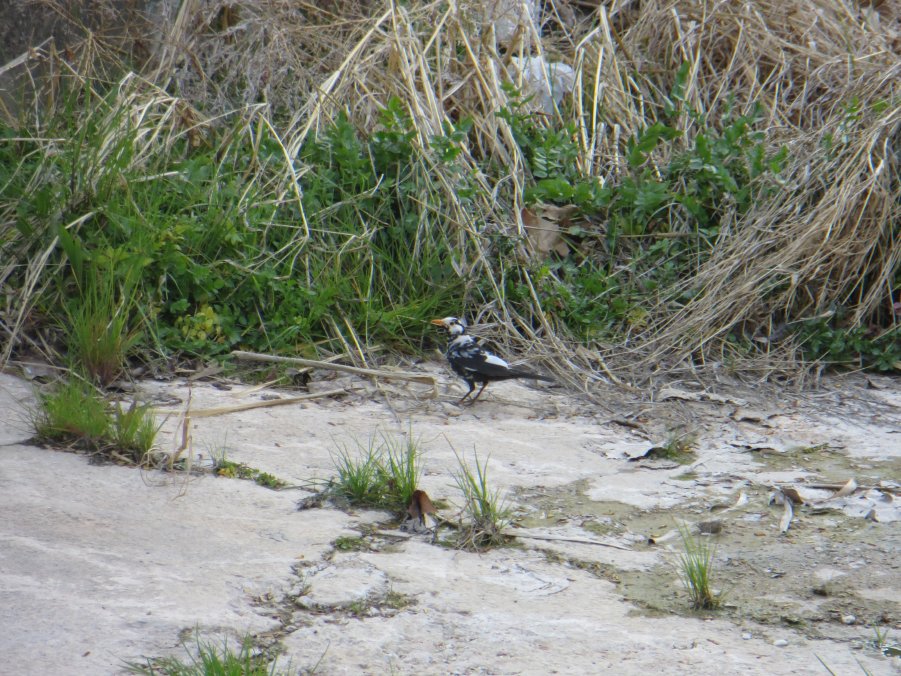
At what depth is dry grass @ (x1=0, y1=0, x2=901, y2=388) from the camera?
16.9 ft

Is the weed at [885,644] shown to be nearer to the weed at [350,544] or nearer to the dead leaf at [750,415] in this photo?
the weed at [350,544]

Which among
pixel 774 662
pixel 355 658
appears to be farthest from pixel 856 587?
pixel 355 658

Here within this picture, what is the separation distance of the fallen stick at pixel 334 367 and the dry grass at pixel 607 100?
62 cm

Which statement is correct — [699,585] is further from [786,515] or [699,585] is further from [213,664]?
[213,664]

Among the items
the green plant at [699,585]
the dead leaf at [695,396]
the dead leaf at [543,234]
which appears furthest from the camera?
the dead leaf at [543,234]

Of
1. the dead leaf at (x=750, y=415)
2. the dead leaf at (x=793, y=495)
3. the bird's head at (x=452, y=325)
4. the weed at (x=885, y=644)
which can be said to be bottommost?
the dead leaf at (x=750, y=415)

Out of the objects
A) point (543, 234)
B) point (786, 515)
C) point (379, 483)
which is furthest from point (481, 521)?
point (543, 234)

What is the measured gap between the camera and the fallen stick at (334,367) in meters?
4.43

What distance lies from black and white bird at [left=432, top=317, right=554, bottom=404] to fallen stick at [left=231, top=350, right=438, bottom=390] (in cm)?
14

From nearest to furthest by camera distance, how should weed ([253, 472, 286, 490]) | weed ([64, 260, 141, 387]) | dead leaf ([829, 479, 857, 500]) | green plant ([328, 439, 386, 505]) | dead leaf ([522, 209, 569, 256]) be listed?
green plant ([328, 439, 386, 505]), weed ([253, 472, 286, 490]), dead leaf ([829, 479, 857, 500]), weed ([64, 260, 141, 387]), dead leaf ([522, 209, 569, 256])

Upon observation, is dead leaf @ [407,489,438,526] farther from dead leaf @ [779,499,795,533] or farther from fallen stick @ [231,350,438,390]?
fallen stick @ [231,350,438,390]

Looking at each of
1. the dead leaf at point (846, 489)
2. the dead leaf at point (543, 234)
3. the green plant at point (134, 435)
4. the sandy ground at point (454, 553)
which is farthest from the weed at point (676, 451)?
the green plant at point (134, 435)

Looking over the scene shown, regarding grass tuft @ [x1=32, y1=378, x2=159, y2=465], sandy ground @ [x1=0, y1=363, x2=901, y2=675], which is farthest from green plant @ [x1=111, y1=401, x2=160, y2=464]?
sandy ground @ [x1=0, y1=363, x2=901, y2=675]

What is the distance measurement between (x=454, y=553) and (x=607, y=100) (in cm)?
389
